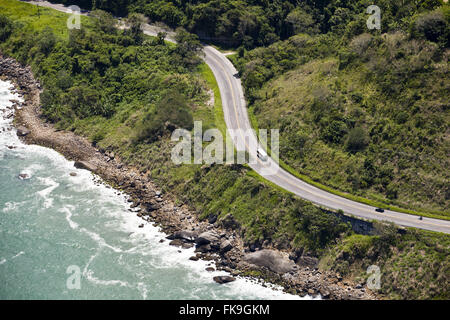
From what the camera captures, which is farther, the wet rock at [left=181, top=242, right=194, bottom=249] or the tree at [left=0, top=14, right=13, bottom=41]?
the tree at [left=0, top=14, right=13, bottom=41]

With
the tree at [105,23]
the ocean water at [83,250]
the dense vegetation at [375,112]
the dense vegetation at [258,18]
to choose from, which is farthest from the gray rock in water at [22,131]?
the dense vegetation at [258,18]

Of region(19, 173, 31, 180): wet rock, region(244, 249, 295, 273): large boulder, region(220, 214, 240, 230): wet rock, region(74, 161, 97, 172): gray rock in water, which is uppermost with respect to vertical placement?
region(74, 161, 97, 172): gray rock in water

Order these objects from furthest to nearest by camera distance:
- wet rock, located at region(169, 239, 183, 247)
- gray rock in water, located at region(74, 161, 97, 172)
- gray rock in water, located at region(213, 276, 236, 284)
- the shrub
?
gray rock in water, located at region(74, 161, 97, 172) → the shrub → wet rock, located at region(169, 239, 183, 247) → gray rock in water, located at region(213, 276, 236, 284)

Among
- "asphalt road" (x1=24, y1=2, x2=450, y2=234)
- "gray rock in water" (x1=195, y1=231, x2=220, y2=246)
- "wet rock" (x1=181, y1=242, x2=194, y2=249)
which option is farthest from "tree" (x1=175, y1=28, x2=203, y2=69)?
"wet rock" (x1=181, y1=242, x2=194, y2=249)

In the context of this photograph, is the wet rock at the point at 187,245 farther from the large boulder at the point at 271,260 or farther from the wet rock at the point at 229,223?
the large boulder at the point at 271,260

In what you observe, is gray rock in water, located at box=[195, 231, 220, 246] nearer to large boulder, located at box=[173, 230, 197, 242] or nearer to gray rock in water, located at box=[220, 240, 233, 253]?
large boulder, located at box=[173, 230, 197, 242]

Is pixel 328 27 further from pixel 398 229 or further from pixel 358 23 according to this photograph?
pixel 398 229
